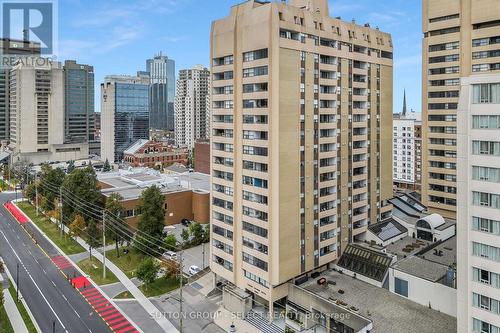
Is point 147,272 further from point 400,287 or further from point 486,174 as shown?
point 486,174

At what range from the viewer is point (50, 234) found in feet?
267

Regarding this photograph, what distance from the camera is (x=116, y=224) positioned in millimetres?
69250

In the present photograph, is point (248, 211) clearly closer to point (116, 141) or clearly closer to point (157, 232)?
point (157, 232)

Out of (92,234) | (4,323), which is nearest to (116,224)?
(92,234)

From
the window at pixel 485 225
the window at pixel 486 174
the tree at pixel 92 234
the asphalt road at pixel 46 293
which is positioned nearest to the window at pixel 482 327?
the window at pixel 485 225

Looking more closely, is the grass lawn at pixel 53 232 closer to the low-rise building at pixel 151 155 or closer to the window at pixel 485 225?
the low-rise building at pixel 151 155

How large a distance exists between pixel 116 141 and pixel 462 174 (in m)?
172

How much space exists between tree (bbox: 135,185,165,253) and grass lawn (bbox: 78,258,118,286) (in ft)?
23.5

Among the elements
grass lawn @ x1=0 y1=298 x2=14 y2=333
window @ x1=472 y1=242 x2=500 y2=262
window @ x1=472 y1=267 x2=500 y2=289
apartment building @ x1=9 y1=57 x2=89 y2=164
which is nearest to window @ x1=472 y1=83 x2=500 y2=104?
window @ x1=472 y1=242 x2=500 y2=262

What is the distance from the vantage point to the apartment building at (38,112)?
162375 millimetres

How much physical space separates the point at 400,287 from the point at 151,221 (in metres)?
38.9

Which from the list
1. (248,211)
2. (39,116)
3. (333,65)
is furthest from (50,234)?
(39,116)

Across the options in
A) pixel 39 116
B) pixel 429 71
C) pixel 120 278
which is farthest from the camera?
pixel 39 116

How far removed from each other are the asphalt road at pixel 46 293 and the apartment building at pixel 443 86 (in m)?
58.4
